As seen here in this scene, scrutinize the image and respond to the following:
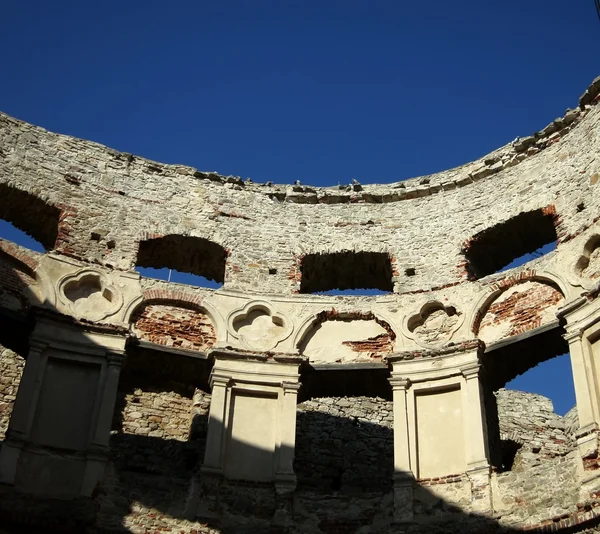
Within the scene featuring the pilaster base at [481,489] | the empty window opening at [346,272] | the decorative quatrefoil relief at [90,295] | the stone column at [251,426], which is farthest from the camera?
the empty window opening at [346,272]

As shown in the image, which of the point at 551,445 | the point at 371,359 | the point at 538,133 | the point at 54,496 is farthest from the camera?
the point at 551,445

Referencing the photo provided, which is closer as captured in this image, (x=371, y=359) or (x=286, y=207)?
(x=371, y=359)

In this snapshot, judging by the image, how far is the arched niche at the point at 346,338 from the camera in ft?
44.0

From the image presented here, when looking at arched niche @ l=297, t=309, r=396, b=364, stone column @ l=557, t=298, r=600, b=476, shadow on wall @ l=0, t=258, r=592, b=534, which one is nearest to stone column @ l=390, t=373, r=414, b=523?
shadow on wall @ l=0, t=258, r=592, b=534

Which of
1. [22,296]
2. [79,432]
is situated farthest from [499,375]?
[22,296]

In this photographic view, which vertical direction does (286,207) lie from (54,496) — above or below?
above

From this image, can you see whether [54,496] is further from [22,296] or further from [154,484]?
[22,296]

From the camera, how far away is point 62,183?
1411 centimetres

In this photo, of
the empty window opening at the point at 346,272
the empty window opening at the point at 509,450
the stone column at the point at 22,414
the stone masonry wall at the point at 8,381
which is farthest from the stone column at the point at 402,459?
the stone masonry wall at the point at 8,381

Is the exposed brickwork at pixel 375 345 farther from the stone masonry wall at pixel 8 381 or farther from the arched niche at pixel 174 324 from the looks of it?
the stone masonry wall at pixel 8 381

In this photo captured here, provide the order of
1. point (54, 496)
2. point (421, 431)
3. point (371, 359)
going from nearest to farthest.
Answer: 1. point (54, 496)
2. point (421, 431)
3. point (371, 359)

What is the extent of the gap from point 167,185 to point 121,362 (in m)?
3.41

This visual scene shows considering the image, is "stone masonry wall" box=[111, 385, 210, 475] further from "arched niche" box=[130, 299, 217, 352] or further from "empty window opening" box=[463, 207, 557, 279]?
"empty window opening" box=[463, 207, 557, 279]

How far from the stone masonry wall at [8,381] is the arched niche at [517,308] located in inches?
276
